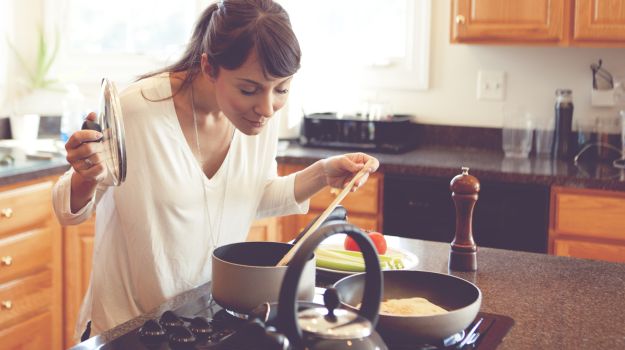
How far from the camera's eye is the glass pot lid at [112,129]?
4.49 ft

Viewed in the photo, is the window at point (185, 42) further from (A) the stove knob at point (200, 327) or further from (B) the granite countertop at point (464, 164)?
(A) the stove knob at point (200, 327)

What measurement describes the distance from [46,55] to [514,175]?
93.0 inches

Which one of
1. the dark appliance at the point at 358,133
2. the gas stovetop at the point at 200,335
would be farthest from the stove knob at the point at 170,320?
the dark appliance at the point at 358,133

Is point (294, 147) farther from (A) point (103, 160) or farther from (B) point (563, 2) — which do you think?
(A) point (103, 160)

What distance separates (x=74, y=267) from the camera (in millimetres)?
3250

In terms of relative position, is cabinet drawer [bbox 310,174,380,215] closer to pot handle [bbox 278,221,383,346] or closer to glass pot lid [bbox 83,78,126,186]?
glass pot lid [bbox 83,78,126,186]

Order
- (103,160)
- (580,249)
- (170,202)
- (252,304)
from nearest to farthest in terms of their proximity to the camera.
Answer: (252,304)
(103,160)
(170,202)
(580,249)

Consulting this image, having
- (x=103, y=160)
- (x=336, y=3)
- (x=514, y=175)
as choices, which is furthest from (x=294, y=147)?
(x=103, y=160)

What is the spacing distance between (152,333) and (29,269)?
6.36ft

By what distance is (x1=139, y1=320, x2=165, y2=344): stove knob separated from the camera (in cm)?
129

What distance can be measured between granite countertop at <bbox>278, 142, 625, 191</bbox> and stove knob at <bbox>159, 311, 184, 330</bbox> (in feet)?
6.56

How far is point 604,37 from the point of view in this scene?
3.20 meters

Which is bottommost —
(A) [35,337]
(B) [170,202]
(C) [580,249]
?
(A) [35,337]

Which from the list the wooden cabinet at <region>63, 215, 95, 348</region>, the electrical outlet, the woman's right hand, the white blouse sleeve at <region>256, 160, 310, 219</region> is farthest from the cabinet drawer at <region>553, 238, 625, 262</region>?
the woman's right hand
